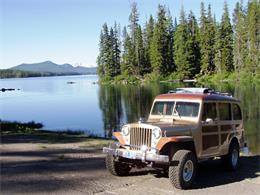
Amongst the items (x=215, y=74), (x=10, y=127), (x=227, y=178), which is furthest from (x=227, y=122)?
(x=215, y=74)

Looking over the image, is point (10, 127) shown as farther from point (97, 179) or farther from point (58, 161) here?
point (97, 179)

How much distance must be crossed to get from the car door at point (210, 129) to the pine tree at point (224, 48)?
87720mm

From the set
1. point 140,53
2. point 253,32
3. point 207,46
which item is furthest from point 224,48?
point 140,53

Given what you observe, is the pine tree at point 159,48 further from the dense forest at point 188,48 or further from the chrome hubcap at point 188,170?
the chrome hubcap at point 188,170

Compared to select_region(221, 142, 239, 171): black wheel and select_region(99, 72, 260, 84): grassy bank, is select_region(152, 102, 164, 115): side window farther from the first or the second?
select_region(99, 72, 260, 84): grassy bank

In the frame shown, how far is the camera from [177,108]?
11.1m

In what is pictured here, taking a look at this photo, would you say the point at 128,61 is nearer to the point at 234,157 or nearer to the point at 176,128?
the point at 234,157

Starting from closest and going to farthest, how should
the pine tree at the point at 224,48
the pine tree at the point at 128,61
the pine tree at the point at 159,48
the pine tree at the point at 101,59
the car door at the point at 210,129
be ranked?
1. the car door at the point at 210,129
2. the pine tree at the point at 224,48
3. the pine tree at the point at 159,48
4. the pine tree at the point at 128,61
5. the pine tree at the point at 101,59

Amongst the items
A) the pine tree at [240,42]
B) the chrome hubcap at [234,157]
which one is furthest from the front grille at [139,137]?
the pine tree at [240,42]

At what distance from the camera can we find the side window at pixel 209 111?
1095 cm

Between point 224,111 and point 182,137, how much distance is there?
2567 millimetres

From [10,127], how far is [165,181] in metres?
13.9

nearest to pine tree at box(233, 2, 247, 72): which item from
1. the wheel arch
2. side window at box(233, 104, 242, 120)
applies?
side window at box(233, 104, 242, 120)

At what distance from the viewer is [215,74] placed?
3831 inches
